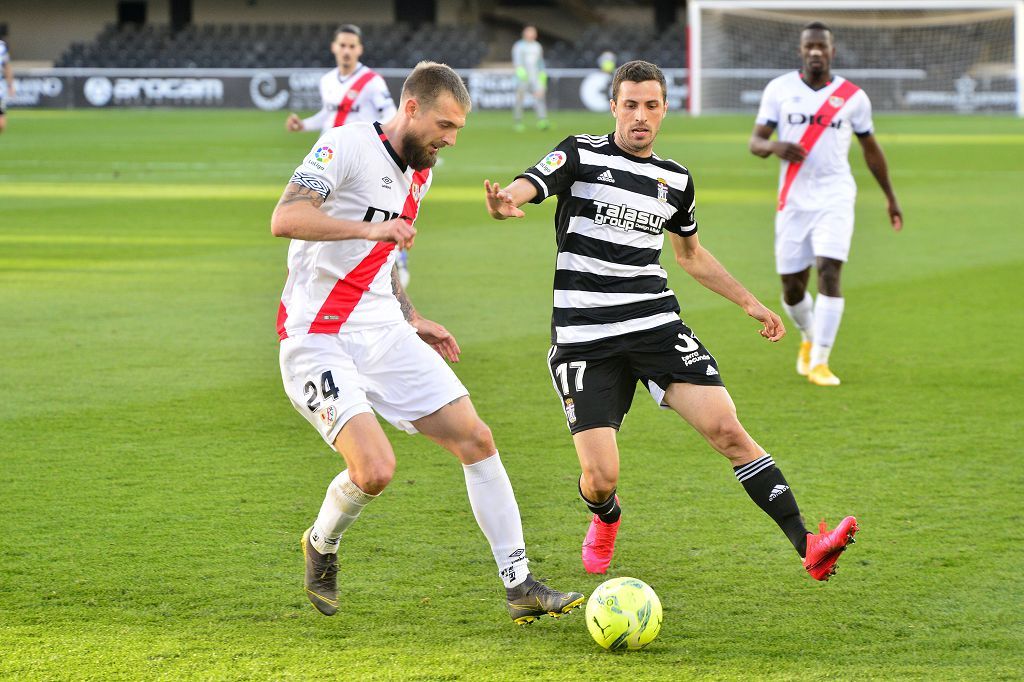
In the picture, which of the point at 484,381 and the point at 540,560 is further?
the point at 484,381

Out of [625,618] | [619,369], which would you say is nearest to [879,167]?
[619,369]

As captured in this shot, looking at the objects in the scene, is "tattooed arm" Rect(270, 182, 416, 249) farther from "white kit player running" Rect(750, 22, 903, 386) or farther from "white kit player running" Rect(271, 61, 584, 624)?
"white kit player running" Rect(750, 22, 903, 386)

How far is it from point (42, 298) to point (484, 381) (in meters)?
4.83

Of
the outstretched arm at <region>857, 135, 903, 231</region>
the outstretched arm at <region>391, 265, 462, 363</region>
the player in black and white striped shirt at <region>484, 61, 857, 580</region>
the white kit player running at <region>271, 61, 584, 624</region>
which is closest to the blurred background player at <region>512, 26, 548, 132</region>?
the outstretched arm at <region>857, 135, 903, 231</region>

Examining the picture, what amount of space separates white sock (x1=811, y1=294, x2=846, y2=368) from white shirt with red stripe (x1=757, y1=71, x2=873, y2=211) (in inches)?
25.1

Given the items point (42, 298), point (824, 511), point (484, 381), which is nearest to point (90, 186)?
point (42, 298)

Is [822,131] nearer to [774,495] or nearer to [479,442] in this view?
[774,495]

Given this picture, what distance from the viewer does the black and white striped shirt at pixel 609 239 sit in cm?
542

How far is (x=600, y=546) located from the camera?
5488 millimetres

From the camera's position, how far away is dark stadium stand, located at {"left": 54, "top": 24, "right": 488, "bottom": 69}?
149 ft

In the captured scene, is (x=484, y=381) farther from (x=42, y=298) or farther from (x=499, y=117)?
(x=499, y=117)

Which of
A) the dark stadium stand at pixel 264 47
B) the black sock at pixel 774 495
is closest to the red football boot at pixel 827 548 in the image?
the black sock at pixel 774 495

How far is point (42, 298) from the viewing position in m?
11.9

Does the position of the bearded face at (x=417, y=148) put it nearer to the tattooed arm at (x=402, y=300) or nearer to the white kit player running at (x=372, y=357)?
the white kit player running at (x=372, y=357)
